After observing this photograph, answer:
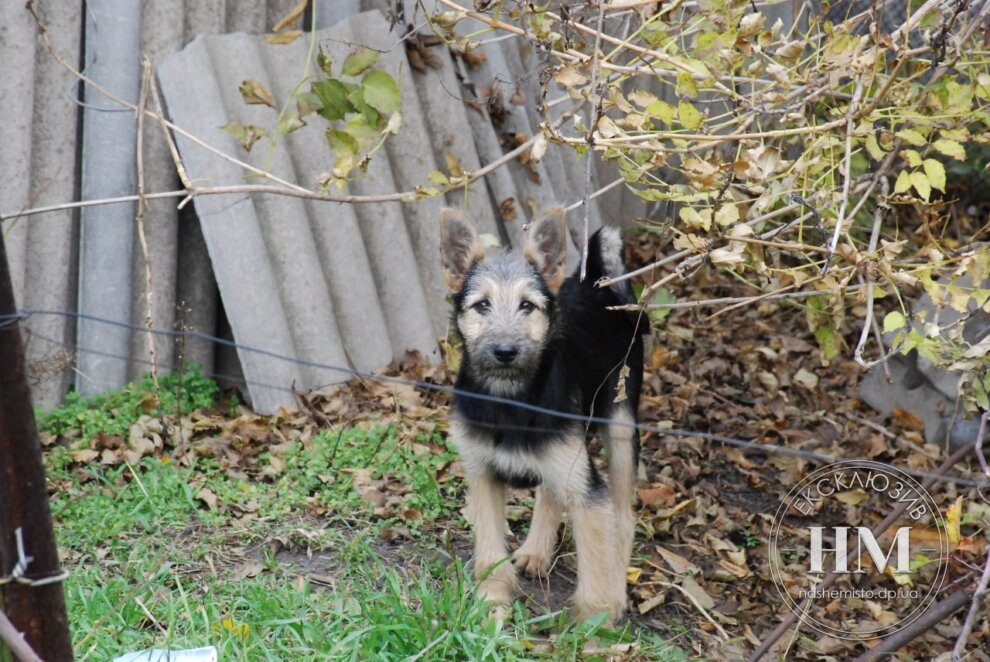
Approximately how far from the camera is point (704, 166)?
423 cm

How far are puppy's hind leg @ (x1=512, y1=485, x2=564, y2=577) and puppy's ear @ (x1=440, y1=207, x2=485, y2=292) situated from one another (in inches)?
49.5

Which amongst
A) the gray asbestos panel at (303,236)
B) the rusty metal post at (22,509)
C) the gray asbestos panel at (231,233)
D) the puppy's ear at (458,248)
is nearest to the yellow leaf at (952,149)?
the puppy's ear at (458,248)

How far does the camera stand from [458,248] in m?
5.50

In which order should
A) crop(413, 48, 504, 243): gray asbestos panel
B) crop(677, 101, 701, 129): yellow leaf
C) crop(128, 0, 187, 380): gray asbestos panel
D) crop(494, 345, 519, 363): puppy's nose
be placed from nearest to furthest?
crop(677, 101, 701, 129): yellow leaf → crop(494, 345, 519, 363): puppy's nose → crop(128, 0, 187, 380): gray asbestos panel → crop(413, 48, 504, 243): gray asbestos panel

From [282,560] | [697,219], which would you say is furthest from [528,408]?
[282,560]

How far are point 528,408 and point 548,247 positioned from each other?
3.39ft

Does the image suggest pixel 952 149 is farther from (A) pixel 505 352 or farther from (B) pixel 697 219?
(A) pixel 505 352

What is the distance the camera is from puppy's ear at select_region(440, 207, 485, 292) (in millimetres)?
5395

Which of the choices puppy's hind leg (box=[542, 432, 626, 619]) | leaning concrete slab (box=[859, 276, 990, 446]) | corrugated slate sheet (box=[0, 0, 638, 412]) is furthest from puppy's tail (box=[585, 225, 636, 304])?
leaning concrete slab (box=[859, 276, 990, 446])

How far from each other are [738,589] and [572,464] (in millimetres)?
1623

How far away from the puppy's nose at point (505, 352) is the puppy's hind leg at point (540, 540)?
102 cm

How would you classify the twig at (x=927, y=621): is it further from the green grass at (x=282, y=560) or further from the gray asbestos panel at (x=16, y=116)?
the gray asbestos panel at (x=16, y=116)

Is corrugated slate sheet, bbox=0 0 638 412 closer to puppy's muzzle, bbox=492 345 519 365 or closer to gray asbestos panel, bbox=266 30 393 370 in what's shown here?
gray asbestos panel, bbox=266 30 393 370

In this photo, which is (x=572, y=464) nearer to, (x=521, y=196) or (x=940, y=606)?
(x=940, y=606)
